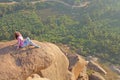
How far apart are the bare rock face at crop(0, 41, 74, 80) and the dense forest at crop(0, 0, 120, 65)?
123 ft

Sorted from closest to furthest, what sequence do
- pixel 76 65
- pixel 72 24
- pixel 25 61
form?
pixel 25 61
pixel 76 65
pixel 72 24

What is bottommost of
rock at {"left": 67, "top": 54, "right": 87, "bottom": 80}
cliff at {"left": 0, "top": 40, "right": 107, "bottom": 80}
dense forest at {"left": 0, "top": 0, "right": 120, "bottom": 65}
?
dense forest at {"left": 0, "top": 0, "right": 120, "bottom": 65}

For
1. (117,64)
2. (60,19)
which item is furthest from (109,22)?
(117,64)

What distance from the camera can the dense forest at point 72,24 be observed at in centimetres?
6312

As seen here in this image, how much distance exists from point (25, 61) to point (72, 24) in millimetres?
61340

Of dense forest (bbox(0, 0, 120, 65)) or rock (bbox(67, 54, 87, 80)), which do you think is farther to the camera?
dense forest (bbox(0, 0, 120, 65))

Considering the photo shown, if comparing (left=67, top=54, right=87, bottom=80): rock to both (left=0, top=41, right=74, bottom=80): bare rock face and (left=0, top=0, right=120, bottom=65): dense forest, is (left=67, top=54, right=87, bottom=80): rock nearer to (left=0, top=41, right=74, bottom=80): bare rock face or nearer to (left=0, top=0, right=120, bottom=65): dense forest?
(left=0, top=41, right=74, bottom=80): bare rock face

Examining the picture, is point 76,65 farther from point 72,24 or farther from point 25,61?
point 72,24

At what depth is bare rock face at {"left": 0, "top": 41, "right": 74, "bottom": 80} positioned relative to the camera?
1808 cm

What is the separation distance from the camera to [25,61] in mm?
18781

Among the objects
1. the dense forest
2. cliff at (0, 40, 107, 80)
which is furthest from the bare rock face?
the dense forest

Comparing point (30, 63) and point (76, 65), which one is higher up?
point (30, 63)

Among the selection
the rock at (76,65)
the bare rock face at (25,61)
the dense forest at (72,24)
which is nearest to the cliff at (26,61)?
the bare rock face at (25,61)

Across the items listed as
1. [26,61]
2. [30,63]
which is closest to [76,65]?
[30,63]
